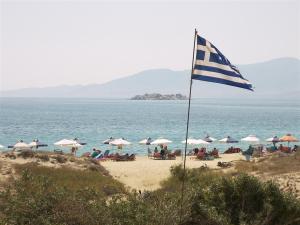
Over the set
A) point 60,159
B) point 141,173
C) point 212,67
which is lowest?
point 141,173

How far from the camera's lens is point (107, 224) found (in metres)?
7.72

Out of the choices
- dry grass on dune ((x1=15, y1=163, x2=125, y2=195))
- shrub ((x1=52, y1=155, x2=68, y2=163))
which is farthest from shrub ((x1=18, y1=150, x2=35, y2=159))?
dry grass on dune ((x1=15, y1=163, x2=125, y2=195))

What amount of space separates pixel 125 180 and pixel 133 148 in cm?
2462

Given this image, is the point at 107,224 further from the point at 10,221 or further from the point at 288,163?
the point at 288,163

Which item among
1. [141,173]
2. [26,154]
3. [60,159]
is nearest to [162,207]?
[60,159]

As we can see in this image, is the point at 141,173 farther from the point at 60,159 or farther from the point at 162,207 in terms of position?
the point at 162,207

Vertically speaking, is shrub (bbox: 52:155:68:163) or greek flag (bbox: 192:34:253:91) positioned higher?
greek flag (bbox: 192:34:253:91)

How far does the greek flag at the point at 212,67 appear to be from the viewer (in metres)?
8.77

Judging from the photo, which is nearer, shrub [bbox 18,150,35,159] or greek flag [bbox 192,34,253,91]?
greek flag [bbox 192,34,253,91]

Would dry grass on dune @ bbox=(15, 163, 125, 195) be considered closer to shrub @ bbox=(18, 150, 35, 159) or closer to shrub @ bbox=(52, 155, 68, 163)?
shrub @ bbox=(52, 155, 68, 163)

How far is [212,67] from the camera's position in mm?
8867

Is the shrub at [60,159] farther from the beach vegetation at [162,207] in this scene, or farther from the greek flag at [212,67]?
the greek flag at [212,67]

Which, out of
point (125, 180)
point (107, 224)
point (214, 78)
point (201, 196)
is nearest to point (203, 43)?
point (214, 78)

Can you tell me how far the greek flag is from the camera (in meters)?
Answer: 8.77
